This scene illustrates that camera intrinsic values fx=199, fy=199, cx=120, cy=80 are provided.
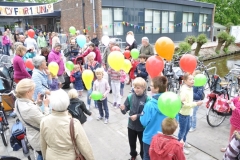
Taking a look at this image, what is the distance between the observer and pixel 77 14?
639 inches

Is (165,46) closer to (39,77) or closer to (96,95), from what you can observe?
(96,95)

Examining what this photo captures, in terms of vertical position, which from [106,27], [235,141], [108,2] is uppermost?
[108,2]

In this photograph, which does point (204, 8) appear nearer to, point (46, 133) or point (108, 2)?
point (108, 2)

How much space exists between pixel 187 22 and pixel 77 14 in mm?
11620

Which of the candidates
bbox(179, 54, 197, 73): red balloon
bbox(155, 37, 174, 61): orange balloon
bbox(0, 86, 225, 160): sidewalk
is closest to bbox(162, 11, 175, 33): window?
bbox(0, 86, 225, 160): sidewalk

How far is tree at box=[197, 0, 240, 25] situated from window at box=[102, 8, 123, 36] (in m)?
21.1

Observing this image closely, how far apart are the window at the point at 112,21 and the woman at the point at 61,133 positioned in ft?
43.2

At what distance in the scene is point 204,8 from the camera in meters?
22.1

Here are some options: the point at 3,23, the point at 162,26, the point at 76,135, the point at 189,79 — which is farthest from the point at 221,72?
the point at 3,23

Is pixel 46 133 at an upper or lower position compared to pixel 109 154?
upper

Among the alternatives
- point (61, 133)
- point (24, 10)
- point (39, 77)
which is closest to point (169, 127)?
point (61, 133)

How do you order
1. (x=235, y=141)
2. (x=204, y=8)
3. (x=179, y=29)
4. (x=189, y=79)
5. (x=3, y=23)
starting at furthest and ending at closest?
(x=3, y=23) → (x=204, y=8) → (x=179, y=29) → (x=189, y=79) → (x=235, y=141)

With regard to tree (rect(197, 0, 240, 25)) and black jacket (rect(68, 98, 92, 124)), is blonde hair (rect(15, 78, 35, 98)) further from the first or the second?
tree (rect(197, 0, 240, 25))

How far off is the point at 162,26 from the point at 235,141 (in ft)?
56.8
